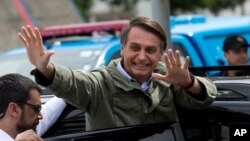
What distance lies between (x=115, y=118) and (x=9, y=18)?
43.4ft

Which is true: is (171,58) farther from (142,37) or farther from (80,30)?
(80,30)

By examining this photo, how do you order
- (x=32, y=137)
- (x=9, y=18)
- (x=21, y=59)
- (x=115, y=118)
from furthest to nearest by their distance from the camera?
1. (x=9, y=18)
2. (x=21, y=59)
3. (x=115, y=118)
4. (x=32, y=137)

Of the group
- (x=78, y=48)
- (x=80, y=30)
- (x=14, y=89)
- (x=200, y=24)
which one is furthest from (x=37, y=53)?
(x=200, y=24)

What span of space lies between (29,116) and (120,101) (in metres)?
0.43

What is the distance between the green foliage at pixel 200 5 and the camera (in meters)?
31.1

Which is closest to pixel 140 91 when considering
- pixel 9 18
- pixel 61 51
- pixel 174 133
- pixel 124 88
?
pixel 124 88

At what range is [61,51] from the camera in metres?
7.12

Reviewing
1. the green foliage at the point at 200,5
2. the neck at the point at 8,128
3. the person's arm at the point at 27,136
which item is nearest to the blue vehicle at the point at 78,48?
the neck at the point at 8,128

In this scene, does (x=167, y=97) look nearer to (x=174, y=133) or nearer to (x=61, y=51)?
(x=174, y=133)

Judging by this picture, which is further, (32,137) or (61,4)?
(61,4)

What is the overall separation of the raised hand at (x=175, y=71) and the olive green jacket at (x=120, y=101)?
0.45ft

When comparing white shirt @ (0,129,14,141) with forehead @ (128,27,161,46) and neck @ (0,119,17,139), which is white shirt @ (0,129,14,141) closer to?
neck @ (0,119,17,139)

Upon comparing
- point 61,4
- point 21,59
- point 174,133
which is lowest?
point 61,4

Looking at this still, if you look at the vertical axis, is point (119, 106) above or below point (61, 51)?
above
